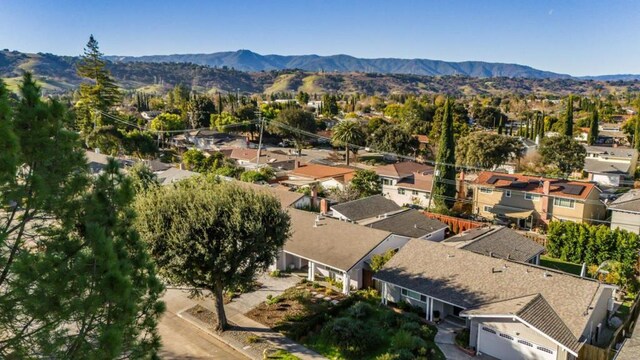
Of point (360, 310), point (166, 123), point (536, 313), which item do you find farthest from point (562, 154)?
point (166, 123)

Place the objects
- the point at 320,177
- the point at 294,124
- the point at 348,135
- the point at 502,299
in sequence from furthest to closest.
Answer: the point at 294,124 → the point at 348,135 → the point at 320,177 → the point at 502,299

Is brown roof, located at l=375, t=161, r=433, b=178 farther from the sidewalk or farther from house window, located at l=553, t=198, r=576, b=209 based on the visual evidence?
the sidewalk

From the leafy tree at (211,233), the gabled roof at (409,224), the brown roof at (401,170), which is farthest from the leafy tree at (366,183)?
the leafy tree at (211,233)

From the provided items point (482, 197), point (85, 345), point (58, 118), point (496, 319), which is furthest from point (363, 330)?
point (482, 197)

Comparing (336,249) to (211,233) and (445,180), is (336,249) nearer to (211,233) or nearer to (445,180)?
(211,233)

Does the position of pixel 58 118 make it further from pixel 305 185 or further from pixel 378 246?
pixel 305 185

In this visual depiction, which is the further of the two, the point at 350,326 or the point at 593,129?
the point at 593,129
